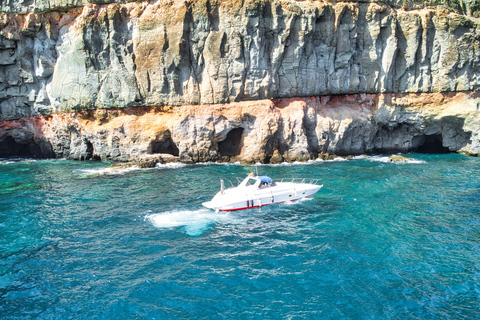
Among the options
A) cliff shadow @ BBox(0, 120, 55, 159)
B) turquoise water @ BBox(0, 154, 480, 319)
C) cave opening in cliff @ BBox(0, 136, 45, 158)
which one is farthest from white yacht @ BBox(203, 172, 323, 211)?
cave opening in cliff @ BBox(0, 136, 45, 158)

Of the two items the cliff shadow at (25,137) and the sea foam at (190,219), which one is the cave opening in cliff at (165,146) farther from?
the sea foam at (190,219)

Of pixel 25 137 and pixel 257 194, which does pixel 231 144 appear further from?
pixel 25 137

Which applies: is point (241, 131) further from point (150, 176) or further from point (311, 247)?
point (311, 247)

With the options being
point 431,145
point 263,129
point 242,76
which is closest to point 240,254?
point 263,129

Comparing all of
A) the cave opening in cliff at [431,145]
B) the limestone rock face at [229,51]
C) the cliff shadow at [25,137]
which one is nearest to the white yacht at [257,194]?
the limestone rock face at [229,51]

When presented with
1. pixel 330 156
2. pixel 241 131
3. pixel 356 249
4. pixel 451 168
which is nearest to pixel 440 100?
pixel 451 168

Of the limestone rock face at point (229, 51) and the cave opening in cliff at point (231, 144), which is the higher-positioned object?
the limestone rock face at point (229, 51)

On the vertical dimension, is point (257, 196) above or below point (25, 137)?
below
